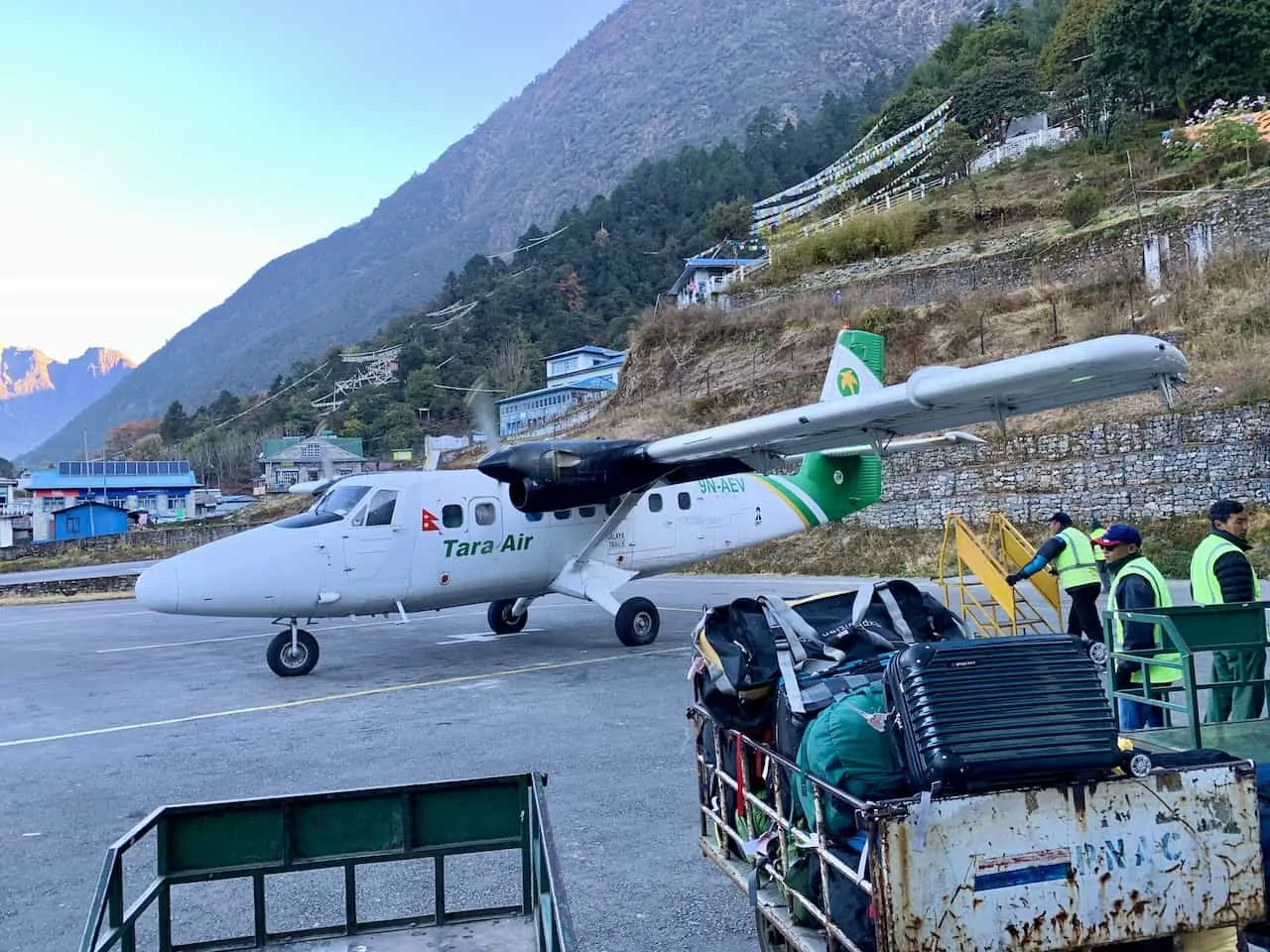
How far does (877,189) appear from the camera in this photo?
61250mm

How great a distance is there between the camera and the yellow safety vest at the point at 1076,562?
27.8ft

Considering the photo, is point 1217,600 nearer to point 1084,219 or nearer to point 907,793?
point 907,793

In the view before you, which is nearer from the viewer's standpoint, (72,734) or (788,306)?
(72,734)

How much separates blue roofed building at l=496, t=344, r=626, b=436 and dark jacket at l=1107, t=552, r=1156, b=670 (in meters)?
64.2

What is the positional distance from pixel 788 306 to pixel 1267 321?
20709 millimetres

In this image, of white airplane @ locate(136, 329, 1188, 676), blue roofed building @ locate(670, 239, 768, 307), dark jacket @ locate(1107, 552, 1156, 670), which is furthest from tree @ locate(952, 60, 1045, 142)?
dark jacket @ locate(1107, 552, 1156, 670)

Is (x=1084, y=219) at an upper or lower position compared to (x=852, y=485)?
upper

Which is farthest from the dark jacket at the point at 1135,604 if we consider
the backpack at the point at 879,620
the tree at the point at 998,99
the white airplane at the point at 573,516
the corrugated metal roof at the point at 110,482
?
the corrugated metal roof at the point at 110,482

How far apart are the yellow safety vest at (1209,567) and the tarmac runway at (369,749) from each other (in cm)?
350

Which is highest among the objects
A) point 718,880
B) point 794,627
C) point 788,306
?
point 788,306

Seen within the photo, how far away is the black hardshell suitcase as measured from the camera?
2609 mm

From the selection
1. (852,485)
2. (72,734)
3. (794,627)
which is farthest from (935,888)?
(852,485)

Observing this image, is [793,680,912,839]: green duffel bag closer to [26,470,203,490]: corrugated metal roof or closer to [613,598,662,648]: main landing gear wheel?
[613,598,662,648]: main landing gear wheel

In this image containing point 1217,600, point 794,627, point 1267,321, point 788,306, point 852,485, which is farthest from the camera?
point 788,306
